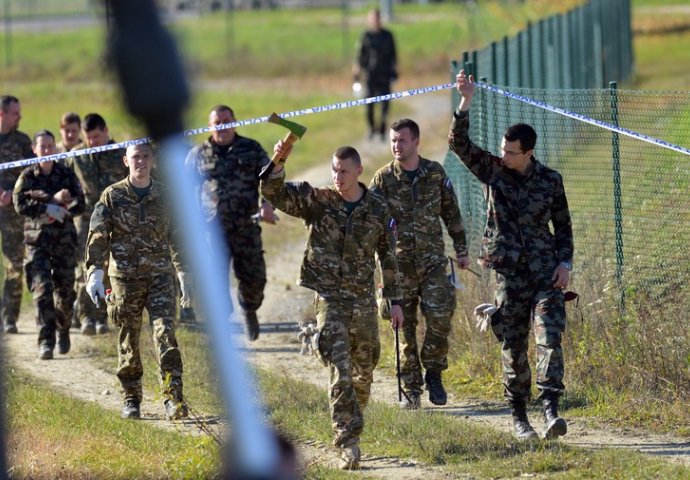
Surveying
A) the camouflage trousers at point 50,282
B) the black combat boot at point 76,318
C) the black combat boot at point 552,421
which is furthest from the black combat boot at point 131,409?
the black combat boot at point 76,318

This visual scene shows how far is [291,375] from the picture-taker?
395 inches

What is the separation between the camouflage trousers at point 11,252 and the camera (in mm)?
11797

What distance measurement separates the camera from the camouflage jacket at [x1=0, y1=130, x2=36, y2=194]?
1149 cm

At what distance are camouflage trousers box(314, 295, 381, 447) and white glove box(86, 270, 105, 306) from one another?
1701 millimetres

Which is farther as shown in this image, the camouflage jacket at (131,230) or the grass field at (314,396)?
the camouflage jacket at (131,230)

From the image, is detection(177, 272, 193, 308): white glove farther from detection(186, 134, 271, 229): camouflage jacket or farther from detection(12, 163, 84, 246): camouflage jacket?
detection(12, 163, 84, 246): camouflage jacket

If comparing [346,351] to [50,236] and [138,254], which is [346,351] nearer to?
[138,254]

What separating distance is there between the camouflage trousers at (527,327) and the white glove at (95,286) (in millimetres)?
2684

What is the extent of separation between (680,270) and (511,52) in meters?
7.81

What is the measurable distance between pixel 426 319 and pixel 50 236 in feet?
12.5

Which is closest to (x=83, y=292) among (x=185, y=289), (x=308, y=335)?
(x=185, y=289)

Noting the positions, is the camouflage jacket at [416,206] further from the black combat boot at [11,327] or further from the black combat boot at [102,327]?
the black combat boot at [11,327]

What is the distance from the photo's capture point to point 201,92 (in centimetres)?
197

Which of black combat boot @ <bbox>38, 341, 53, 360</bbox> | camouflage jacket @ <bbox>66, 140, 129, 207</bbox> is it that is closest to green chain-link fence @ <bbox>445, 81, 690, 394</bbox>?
camouflage jacket @ <bbox>66, 140, 129, 207</bbox>
